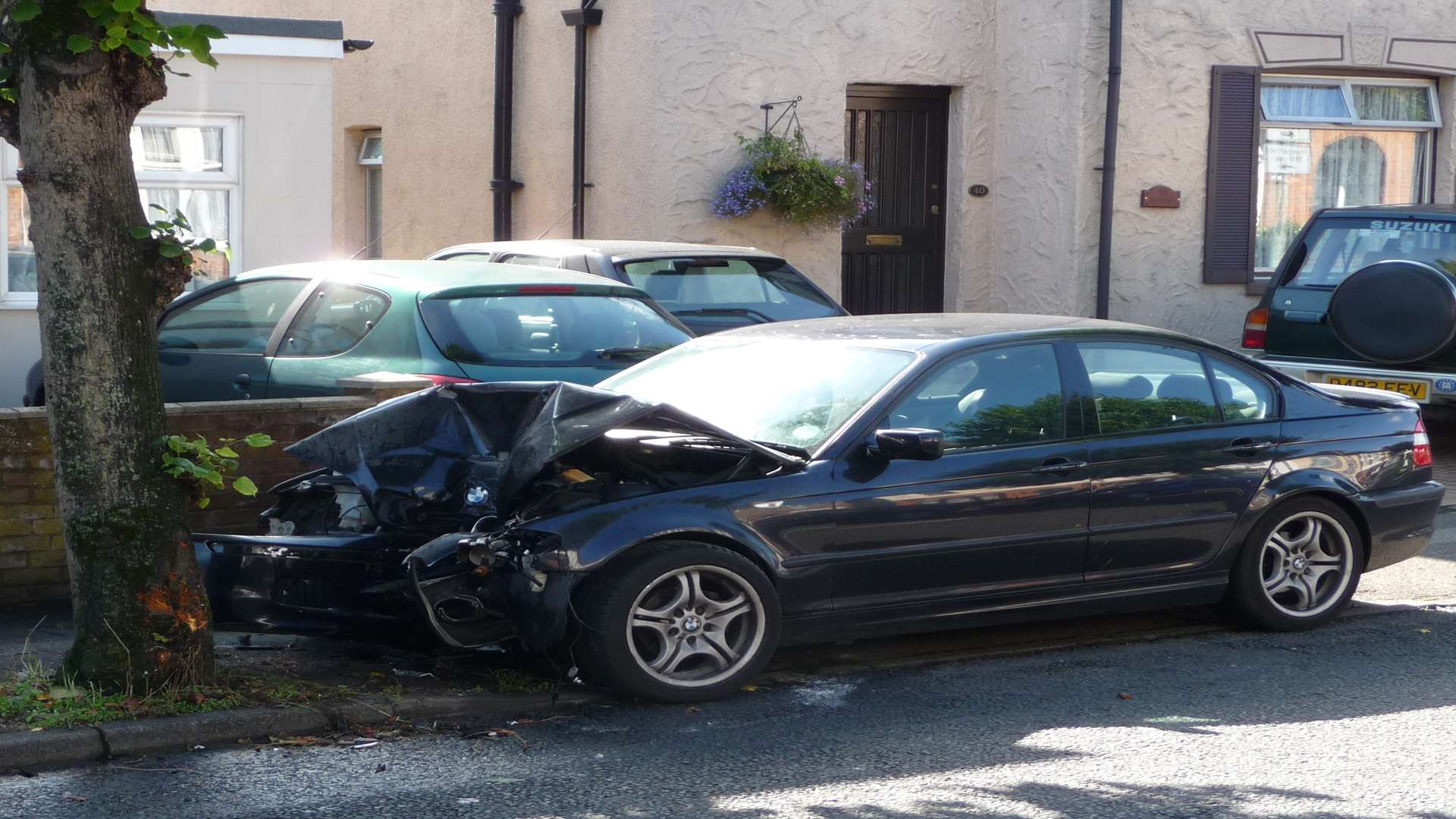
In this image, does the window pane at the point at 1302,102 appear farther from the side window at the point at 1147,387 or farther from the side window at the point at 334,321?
the side window at the point at 334,321

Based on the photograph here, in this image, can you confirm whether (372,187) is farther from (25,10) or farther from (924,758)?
(924,758)

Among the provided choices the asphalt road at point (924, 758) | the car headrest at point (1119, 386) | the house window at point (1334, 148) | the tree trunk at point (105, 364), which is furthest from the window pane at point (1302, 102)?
the tree trunk at point (105, 364)

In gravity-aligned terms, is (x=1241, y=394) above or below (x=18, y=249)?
below

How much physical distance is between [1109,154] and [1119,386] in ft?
28.1

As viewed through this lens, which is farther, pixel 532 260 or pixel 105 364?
pixel 532 260

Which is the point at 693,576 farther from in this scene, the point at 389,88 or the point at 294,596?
the point at 389,88

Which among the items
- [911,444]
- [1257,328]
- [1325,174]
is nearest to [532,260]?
[1257,328]

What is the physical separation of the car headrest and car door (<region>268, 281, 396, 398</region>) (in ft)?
10.9

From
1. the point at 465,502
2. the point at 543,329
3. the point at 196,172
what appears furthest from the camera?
the point at 196,172

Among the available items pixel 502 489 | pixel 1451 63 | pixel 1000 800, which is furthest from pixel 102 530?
pixel 1451 63

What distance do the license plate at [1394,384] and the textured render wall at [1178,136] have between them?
3.97 m

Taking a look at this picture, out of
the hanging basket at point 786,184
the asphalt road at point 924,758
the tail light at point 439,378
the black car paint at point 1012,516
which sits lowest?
the asphalt road at point 924,758

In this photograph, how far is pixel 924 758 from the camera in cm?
532

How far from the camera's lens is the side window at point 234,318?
930cm
